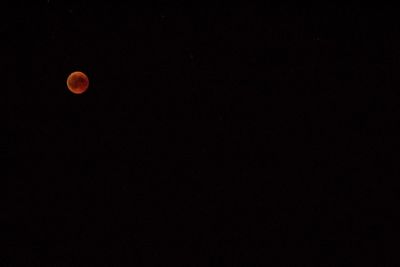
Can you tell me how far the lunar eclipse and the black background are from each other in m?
0.02

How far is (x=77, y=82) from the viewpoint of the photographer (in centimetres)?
175

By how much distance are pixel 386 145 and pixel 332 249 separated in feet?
1.46

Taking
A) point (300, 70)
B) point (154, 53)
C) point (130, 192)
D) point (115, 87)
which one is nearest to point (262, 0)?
point (300, 70)

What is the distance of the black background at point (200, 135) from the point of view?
1716mm

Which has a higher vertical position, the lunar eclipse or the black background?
the lunar eclipse

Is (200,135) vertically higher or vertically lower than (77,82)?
lower

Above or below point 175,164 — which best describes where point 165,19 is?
above

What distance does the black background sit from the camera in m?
1.72

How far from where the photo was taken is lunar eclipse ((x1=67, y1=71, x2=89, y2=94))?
175 cm

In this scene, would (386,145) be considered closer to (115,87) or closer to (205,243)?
(205,243)

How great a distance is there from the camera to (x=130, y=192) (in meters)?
1.74

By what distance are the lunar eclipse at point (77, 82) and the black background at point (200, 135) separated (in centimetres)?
2

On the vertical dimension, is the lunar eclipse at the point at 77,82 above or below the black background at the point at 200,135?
above

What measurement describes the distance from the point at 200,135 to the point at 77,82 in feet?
1.66
